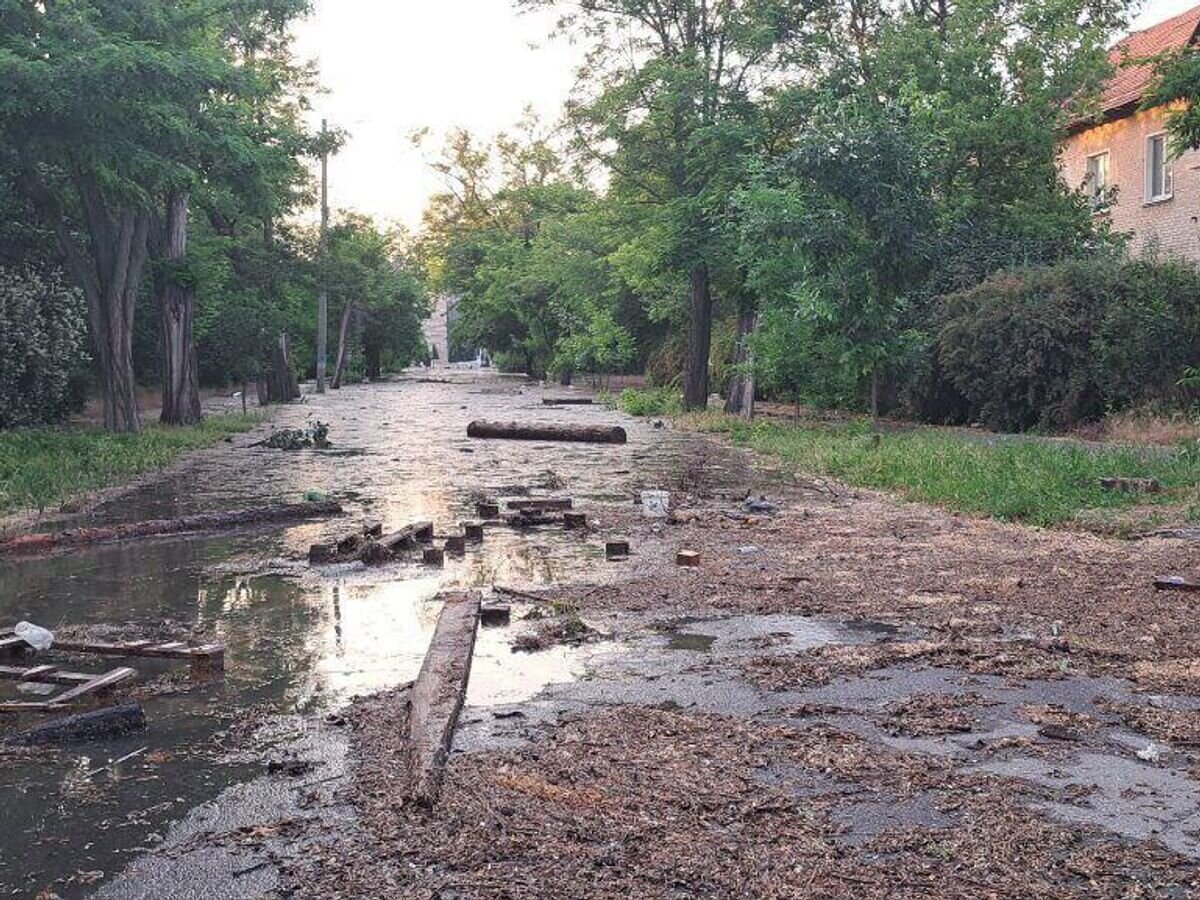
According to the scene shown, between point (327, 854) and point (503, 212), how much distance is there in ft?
235

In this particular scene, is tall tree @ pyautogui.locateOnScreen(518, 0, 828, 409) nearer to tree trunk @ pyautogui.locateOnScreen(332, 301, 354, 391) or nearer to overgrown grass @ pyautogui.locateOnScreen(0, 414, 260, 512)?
overgrown grass @ pyautogui.locateOnScreen(0, 414, 260, 512)

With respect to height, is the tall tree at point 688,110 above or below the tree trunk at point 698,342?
above

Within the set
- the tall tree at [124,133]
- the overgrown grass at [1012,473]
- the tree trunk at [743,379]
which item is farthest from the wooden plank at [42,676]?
the tree trunk at [743,379]

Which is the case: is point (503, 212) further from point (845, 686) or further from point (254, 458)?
point (845, 686)

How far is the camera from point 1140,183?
32812mm

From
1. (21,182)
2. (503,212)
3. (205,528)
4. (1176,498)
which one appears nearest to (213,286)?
(21,182)

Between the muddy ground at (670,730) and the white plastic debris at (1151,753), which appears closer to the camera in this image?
the muddy ground at (670,730)

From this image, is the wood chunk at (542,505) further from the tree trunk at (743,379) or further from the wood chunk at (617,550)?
the tree trunk at (743,379)

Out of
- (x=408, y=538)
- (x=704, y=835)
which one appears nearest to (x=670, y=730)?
(x=704, y=835)

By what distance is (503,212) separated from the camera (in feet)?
242

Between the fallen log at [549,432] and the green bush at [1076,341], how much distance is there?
660 centimetres

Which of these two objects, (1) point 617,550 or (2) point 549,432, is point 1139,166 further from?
(1) point 617,550

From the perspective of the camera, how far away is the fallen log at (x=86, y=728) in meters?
4.93

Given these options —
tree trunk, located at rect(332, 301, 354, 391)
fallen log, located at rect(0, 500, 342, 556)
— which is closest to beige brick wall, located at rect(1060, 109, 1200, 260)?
fallen log, located at rect(0, 500, 342, 556)
